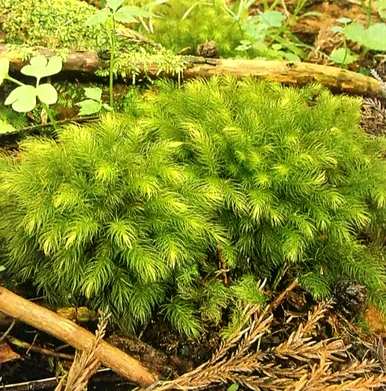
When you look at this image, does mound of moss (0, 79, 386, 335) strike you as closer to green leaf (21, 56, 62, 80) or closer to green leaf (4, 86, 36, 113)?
green leaf (4, 86, 36, 113)

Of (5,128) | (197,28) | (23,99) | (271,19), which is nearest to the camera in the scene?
(23,99)

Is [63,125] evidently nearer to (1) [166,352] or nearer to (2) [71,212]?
(2) [71,212]

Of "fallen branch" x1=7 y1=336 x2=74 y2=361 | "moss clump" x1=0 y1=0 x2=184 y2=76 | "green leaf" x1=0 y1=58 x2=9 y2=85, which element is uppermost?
"green leaf" x1=0 y1=58 x2=9 y2=85

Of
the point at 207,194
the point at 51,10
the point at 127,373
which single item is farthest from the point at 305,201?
the point at 51,10

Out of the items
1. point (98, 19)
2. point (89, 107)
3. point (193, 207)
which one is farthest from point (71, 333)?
point (98, 19)

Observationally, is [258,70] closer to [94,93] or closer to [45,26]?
[94,93]

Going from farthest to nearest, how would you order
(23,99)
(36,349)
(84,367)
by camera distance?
(23,99), (36,349), (84,367)

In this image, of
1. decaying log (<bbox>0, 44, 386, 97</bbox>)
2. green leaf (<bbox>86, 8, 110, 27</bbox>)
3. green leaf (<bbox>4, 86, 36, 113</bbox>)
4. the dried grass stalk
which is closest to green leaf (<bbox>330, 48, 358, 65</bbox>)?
decaying log (<bbox>0, 44, 386, 97</bbox>)
